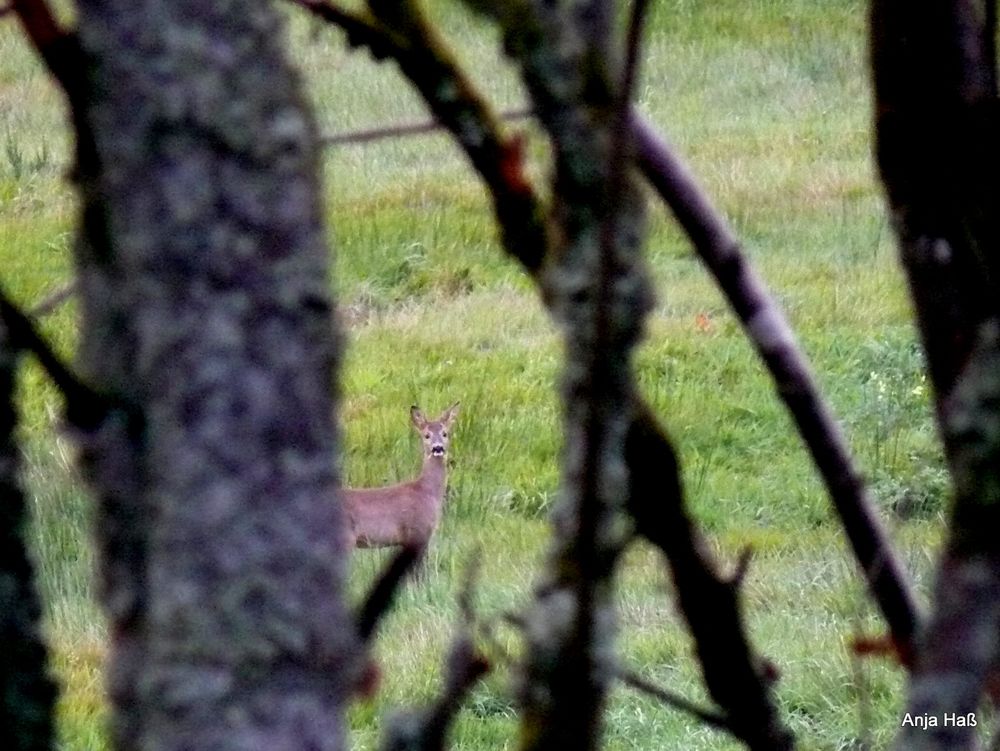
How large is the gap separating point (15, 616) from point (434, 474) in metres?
4.90

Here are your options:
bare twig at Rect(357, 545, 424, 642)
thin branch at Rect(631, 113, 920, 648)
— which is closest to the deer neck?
thin branch at Rect(631, 113, 920, 648)

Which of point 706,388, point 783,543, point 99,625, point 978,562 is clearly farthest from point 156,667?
point 706,388

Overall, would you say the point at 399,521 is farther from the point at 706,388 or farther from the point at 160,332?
the point at 160,332

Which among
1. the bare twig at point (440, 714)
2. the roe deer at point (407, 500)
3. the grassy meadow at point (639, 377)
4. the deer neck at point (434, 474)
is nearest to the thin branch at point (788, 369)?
the grassy meadow at point (639, 377)

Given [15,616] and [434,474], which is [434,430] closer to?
[434,474]

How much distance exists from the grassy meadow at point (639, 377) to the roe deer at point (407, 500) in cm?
10

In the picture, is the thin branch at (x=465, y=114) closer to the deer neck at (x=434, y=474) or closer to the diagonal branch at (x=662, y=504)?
the diagonal branch at (x=662, y=504)

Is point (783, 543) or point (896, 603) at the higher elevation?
point (896, 603)

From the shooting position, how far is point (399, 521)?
17.2ft

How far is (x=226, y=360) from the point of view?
86 cm

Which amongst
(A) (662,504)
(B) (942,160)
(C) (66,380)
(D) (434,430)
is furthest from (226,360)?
(D) (434,430)

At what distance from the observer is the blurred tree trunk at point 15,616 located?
3.18ft

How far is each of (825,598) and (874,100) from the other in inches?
128

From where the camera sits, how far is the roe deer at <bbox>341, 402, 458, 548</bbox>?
17.7 ft
